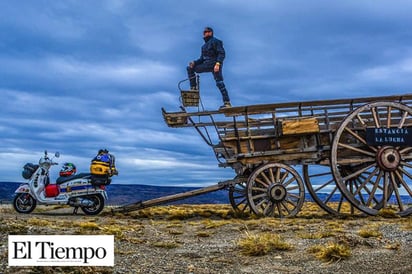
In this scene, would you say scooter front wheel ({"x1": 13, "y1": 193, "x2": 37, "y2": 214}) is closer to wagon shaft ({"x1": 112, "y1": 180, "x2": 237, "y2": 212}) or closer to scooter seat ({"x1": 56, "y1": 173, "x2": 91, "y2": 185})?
scooter seat ({"x1": 56, "y1": 173, "x2": 91, "y2": 185})

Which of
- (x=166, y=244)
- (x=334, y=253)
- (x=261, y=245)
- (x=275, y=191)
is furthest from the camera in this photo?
(x=275, y=191)

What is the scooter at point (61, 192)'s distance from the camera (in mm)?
13883

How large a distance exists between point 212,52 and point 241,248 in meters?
7.34

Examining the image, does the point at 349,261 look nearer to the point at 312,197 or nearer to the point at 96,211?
the point at 312,197

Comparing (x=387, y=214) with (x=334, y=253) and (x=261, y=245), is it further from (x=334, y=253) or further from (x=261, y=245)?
(x=261, y=245)

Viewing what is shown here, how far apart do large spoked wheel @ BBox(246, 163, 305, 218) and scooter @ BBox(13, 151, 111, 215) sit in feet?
14.6

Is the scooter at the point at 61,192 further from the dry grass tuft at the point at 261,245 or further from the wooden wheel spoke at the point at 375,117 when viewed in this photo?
the wooden wheel spoke at the point at 375,117

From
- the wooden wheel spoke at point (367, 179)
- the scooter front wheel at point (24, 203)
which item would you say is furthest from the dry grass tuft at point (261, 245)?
the scooter front wheel at point (24, 203)

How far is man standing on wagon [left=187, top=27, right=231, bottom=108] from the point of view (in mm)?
13453

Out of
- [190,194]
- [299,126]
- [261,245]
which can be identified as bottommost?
[261,245]

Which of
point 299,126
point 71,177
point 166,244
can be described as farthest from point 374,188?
point 71,177

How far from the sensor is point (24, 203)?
14.1 metres

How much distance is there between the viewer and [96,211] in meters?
14.1

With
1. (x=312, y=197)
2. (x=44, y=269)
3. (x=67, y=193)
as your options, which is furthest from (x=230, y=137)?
→ (x=44, y=269)
